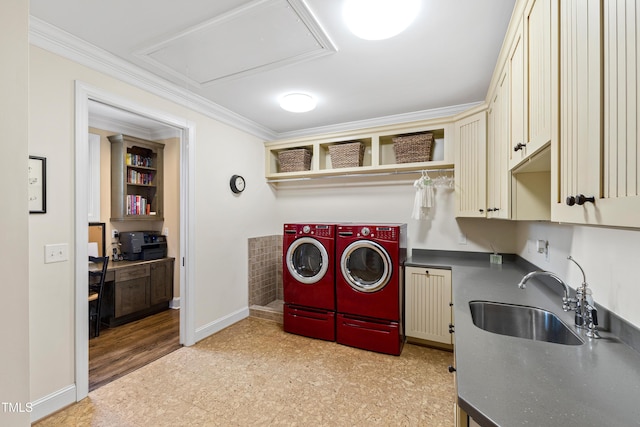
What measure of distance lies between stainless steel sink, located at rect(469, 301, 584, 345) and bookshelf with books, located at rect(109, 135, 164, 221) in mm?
4055

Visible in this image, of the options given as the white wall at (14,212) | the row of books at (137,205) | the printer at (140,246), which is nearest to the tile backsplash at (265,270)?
the printer at (140,246)

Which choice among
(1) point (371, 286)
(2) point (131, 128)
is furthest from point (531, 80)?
(2) point (131, 128)

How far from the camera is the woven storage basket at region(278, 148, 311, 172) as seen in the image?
3645 millimetres

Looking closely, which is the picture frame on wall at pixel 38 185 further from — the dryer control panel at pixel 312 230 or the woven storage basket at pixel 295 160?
the woven storage basket at pixel 295 160

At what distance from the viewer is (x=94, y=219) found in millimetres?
3654

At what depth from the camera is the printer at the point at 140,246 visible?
3.67 meters

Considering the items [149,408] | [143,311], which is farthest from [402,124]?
[143,311]

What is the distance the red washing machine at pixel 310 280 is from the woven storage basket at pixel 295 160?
36.0 inches

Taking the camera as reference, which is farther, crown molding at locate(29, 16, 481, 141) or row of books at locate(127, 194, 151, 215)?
row of books at locate(127, 194, 151, 215)

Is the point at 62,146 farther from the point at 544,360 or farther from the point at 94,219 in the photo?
the point at 544,360

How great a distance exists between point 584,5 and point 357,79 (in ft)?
5.93

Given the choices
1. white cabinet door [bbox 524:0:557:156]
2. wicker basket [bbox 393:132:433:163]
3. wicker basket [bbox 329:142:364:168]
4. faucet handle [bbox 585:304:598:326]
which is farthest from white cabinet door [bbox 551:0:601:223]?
wicker basket [bbox 329:142:364:168]

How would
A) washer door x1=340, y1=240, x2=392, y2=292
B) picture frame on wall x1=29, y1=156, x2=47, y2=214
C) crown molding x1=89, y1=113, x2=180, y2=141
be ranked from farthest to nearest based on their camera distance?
crown molding x1=89, y1=113, x2=180, y2=141 < washer door x1=340, y1=240, x2=392, y2=292 < picture frame on wall x1=29, y1=156, x2=47, y2=214

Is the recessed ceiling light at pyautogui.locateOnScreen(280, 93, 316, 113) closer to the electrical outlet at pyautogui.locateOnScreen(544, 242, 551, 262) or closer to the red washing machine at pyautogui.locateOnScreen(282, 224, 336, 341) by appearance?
the red washing machine at pyautogui.locateOnScreen(282, 224, 336, 341)
